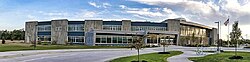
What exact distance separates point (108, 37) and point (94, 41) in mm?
4133

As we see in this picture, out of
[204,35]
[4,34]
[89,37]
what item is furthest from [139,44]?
[4,34]

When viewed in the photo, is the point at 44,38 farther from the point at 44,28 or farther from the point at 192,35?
the point at 192,35

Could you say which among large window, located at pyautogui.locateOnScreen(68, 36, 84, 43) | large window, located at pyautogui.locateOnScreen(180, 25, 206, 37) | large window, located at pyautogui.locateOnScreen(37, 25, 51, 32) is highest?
large window, located at pyautogui.locateOnScreen(37, 25, 51, 32)

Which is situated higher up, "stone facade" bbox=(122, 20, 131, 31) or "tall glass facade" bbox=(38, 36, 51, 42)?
"stone facade" bbox=(122, 20, 131, 31)

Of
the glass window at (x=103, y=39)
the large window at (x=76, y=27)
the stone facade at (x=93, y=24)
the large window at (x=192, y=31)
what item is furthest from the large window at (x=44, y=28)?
the large window at (x=192, y=31)

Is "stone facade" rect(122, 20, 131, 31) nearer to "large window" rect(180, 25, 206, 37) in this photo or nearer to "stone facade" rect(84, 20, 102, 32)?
"stone facade" rect(84, 20, 102, 32)

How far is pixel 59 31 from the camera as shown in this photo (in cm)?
9938

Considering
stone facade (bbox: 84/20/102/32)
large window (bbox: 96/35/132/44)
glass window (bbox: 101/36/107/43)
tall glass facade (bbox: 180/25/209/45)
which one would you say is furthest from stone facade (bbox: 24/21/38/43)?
tall glass facade (bbox: 180/25/209/45)

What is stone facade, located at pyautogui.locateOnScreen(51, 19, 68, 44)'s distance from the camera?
98.1 metres

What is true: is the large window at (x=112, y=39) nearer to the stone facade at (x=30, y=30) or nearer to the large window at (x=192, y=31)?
the large window at (x=192, y=31)

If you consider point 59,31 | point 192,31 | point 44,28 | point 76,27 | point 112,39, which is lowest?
point 112,39

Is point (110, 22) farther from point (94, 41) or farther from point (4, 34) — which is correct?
point (4, 34)

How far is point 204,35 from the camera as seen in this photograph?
117188 mm

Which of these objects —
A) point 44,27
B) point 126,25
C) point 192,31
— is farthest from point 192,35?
point 44,27
